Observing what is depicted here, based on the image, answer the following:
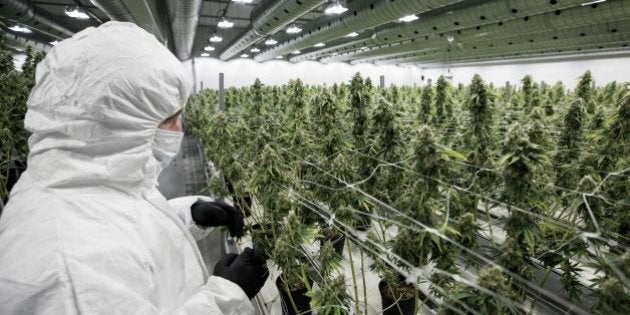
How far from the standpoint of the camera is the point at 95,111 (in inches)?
43.2

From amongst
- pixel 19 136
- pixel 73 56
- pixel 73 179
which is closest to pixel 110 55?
pixel 73 56

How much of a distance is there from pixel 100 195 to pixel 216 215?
34.5 inches

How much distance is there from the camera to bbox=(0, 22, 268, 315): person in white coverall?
2.98 feet

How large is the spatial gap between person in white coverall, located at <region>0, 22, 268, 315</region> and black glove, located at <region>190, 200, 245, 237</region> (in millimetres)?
545

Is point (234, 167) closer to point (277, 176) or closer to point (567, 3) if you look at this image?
point (277, 176)

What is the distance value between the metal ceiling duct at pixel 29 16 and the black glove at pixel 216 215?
256 inches

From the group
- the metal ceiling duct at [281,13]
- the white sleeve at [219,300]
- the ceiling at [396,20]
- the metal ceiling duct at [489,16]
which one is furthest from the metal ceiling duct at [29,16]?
the metal ceiling duct at [489,16]

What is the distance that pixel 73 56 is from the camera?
114cm

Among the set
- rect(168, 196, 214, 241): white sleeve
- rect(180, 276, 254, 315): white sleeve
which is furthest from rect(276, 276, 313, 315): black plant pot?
rect(180, 276, 254, 315): white sleeve

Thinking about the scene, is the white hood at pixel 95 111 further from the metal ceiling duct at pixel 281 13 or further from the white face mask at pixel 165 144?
the metal ceiling duct at pixel 281 13

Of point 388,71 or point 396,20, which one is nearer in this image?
point 396,20

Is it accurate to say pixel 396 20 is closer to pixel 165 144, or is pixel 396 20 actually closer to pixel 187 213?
pixel 187 213

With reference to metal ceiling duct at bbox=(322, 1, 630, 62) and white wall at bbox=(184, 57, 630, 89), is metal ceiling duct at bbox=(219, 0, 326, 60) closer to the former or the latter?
metal ceiling duct at bbox=(322, 1, 630, 62)

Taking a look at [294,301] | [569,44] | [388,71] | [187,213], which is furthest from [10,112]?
[388,71]
